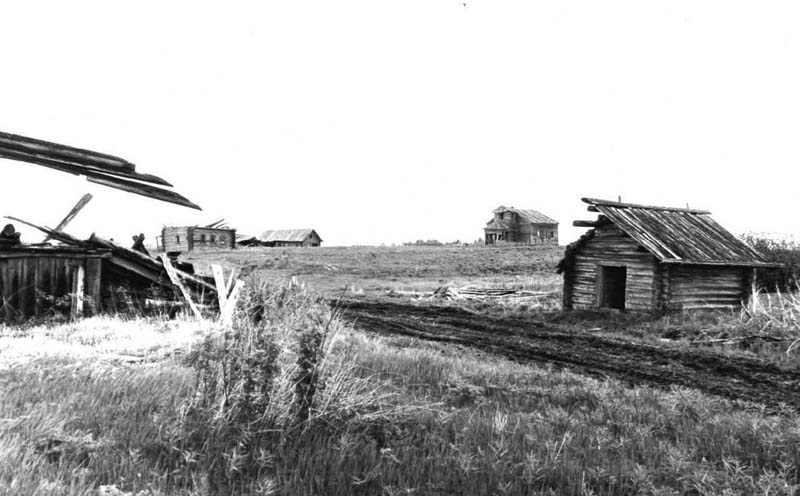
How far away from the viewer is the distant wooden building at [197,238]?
68812mm

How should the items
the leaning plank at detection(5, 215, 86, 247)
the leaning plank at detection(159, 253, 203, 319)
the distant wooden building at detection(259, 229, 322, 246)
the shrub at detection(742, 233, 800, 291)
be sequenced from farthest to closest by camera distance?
the distant wooden building at detection(259, 229, 322, 246) → the shrub at detection(742, 233, 800, 291) → the leaning plank at detection(159, 253, 203, 319) → the leaning plank at detection(5, 215, 86, 247)

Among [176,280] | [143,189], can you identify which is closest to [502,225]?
[176,280]

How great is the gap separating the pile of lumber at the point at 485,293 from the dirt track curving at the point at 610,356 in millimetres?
6353

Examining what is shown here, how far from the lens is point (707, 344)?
14258 mm

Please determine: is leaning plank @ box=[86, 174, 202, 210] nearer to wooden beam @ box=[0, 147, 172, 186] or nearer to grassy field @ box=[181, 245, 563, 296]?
wooden beam @ box=[0, 147, 172, 186]

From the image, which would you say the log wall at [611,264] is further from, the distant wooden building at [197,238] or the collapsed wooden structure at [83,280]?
the distant wooden building at [197,238]

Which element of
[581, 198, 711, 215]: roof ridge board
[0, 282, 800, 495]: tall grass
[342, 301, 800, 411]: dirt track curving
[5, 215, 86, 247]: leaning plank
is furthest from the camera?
[581, 198, 711, 215]: roof ridge board

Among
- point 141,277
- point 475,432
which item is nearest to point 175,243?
point 141,277

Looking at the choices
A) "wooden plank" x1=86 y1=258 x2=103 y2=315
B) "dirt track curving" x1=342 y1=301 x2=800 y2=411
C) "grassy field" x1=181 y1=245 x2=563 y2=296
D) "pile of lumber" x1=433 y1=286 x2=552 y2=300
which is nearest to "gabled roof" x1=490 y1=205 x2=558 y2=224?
"grassy field" x1=181 y1=245 x2=563 y2=296

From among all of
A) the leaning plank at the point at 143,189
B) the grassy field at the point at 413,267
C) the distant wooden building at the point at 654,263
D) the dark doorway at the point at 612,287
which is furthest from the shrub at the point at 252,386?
the grassy field at the point at 413,267

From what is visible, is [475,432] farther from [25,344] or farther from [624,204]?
[624,204]

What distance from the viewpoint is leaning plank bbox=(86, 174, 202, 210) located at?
8.89ft

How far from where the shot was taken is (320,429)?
5391 mm

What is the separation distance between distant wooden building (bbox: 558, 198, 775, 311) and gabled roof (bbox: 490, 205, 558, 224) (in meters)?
50.2
